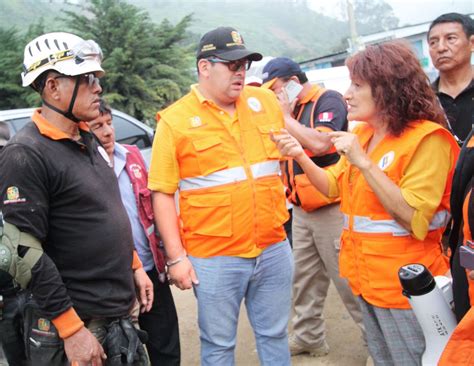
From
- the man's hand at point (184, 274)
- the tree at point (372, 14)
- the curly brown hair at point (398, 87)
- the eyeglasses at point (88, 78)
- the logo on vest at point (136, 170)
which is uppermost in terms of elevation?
the eyeglasses at point (88, 78)

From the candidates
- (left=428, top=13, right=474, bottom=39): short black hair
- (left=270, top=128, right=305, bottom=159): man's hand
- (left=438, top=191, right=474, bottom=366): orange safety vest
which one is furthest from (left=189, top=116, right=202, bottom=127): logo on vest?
(left=428, top=13, right=474, bottom=39): short black hair

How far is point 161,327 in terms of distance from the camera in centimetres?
292

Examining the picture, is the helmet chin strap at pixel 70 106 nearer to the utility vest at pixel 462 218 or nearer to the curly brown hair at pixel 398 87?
the curly brown hair at pixel 398 87

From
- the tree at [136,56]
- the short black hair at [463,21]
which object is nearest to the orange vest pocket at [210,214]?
the short black hair at [463,21]

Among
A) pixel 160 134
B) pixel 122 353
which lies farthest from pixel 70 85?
pixel 122 353

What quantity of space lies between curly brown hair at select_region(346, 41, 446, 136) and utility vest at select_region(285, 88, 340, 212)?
1037 millimetres

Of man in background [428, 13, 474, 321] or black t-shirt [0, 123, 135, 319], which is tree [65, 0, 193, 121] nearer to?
man in background [428, 13, 474, 321]

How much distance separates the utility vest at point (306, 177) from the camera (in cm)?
321

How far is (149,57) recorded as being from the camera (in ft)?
45.9

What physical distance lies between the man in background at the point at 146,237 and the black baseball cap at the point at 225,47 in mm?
764

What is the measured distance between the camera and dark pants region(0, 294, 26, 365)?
2.44 meters

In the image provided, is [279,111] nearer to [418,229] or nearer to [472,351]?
[418,229]

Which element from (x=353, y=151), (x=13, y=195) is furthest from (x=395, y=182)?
(x=13, y=195)

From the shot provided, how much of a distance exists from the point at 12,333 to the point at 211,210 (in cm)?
119
